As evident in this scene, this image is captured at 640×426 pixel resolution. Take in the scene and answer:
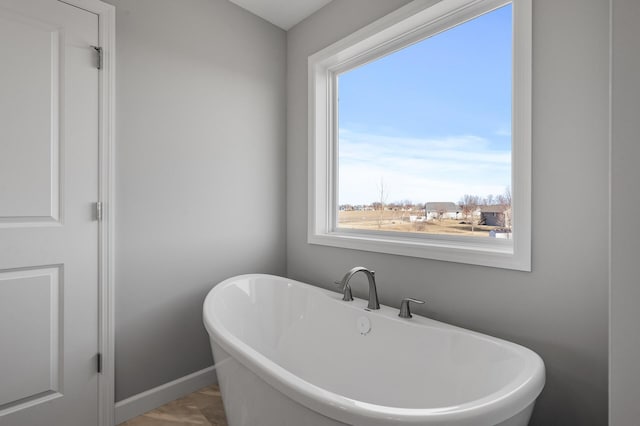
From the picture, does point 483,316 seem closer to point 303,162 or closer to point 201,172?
point 303,162

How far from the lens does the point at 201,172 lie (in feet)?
6.71

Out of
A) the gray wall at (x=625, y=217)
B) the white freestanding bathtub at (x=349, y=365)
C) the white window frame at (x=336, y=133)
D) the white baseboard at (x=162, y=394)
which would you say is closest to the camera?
the gray wall at (x=625, y=217)

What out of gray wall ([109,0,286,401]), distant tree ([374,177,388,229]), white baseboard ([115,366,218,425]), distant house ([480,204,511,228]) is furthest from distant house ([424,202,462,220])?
white baseboard ([115,366,218,425])

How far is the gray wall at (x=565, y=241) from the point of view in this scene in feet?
3.82

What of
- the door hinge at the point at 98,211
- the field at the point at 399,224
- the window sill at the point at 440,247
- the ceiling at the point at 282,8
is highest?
the ceiling at the point at 282,8

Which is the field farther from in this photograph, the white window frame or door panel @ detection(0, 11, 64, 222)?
door panel @ detection(0, 11, 64, 222)

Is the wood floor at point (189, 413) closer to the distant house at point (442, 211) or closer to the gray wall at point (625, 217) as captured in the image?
the distant house at point (442, 211)

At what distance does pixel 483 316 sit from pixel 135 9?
2.33m

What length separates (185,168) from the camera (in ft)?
6.47

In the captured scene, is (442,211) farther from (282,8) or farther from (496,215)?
(282,8)

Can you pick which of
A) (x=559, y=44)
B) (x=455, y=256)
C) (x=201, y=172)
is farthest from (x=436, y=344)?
(x=201, y=172)

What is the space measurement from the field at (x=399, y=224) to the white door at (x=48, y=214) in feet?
4.90

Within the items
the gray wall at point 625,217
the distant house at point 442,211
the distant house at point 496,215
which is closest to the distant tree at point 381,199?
the distant house at point 442,211

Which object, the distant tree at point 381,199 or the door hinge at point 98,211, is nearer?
the door hinge at point 98,211
